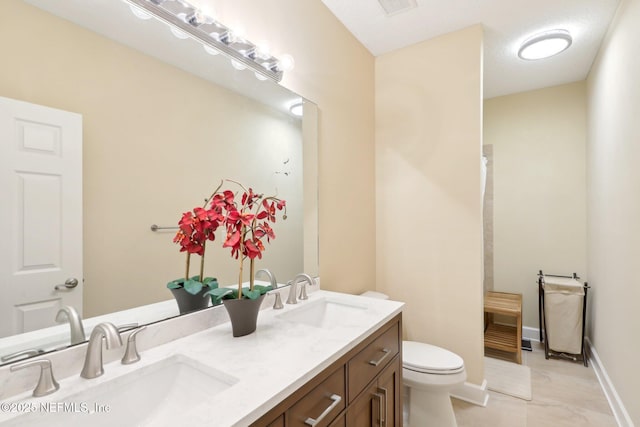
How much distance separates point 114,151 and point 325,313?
1.17 meters

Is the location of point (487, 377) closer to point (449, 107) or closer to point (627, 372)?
point (627, 372)

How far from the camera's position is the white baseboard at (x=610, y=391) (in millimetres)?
1786

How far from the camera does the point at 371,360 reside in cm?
124

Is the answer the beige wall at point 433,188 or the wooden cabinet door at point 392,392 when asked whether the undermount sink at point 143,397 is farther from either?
the beige wall at point 433,188

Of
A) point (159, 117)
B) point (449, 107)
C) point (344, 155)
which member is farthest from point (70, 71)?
point (449, 107)

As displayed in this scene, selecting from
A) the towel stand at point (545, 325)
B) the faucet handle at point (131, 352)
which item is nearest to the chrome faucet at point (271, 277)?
the faucet handle at point (131, 352)

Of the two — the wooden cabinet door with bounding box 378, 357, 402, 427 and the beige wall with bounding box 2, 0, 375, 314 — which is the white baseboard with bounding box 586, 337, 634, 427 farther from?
the beige wall with bounding box 2, 0, 375, 314

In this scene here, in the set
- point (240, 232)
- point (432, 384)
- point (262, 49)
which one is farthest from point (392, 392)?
point (262, 49)

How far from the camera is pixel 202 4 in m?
1.24

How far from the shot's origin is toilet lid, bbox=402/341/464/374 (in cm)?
169

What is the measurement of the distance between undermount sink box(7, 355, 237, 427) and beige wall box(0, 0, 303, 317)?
261 millimetres

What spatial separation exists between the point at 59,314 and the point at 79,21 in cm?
86

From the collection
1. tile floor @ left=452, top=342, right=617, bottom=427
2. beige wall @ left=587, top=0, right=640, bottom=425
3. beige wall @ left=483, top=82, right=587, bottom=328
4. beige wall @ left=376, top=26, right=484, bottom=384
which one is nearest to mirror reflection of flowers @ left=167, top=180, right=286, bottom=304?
beige wall @ left=376, top=26, right=484, bottom=384

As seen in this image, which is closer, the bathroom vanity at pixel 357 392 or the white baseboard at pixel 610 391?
the bathroom vanity at pixel 357 392
